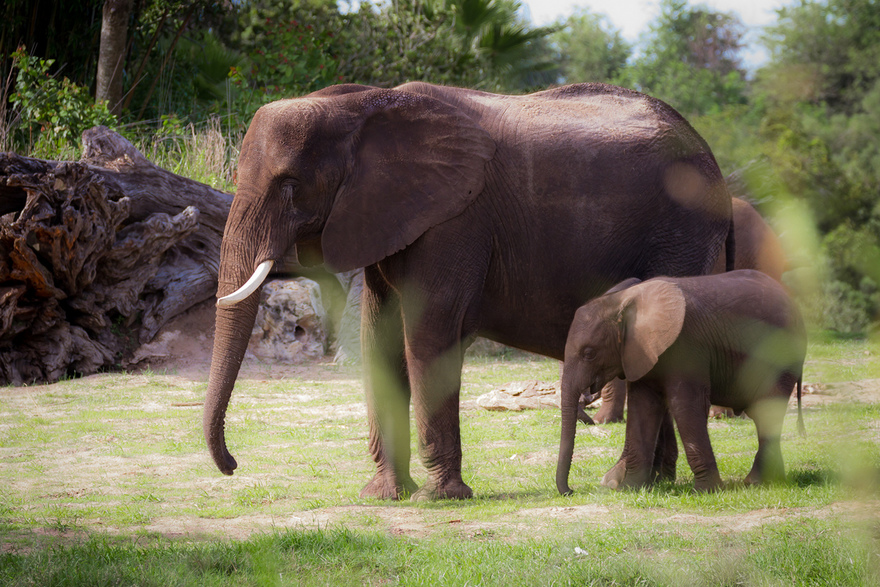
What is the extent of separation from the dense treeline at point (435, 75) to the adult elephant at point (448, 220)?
683mm

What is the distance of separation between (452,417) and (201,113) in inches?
608

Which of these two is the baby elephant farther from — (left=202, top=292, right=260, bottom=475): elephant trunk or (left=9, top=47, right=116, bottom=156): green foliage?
(left=9, top=47, right=116, bottom=156): green foliage

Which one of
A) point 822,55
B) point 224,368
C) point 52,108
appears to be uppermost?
point 52,108

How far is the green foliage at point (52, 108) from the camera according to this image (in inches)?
586

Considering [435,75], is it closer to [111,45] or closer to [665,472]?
[111,45]

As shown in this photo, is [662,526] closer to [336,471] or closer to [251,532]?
[251,532]

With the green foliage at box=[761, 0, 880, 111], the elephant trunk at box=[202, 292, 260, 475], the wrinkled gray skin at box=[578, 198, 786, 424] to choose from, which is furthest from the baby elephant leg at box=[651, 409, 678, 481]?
the green foliage at box=[761, 0, 880, 111]

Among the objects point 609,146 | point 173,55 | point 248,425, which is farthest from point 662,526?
point 173,55

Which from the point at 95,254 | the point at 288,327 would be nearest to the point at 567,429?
the point at 95,254

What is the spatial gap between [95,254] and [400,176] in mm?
7318

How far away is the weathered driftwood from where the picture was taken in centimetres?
→ 1093

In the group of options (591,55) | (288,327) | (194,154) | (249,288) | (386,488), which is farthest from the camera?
(591,55)

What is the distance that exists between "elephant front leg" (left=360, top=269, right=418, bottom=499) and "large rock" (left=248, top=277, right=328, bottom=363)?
7.83 m

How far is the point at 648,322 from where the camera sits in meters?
5.53
